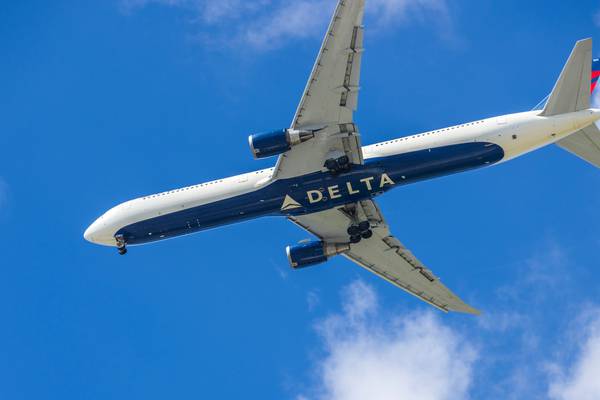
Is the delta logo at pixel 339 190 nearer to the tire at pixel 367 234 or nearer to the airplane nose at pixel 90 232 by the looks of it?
the tire at pixel 367 234

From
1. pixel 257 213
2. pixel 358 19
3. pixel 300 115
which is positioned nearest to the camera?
pixel 358 19

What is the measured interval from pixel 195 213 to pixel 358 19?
15.7 meters

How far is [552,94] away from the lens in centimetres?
4956

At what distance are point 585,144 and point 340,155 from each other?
14.5 metres

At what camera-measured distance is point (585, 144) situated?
5128 cm

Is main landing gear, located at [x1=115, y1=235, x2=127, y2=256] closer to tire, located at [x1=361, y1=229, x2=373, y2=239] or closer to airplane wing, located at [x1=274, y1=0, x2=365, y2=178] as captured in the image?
airplane wing, located at [x1=274, y1=0, x2=365, y2=178]

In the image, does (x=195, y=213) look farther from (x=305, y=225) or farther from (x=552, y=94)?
(x=552, y=94)

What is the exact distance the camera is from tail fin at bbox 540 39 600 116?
158 feet

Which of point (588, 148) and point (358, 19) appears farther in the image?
point (588, 148)

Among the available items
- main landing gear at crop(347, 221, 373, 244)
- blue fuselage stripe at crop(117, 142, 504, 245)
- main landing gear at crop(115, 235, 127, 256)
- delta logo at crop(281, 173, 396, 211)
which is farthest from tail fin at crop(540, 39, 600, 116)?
main landing gear at crop(115, 235, 127, 256)

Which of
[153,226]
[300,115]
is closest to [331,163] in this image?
[300,115]

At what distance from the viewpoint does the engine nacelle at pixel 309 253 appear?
5731cm

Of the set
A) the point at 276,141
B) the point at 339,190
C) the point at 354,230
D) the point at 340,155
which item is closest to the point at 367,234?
the point at 354,230

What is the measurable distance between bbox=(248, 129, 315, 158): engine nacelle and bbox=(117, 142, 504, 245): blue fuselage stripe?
283 centimetres
